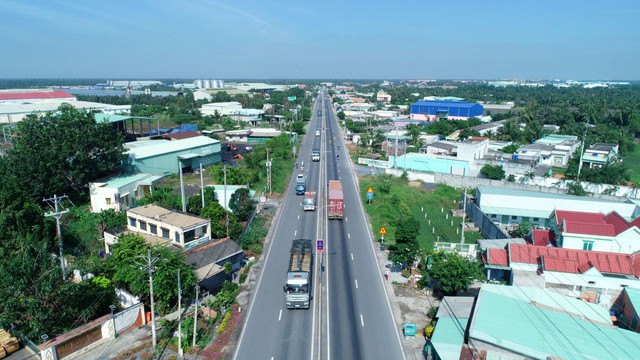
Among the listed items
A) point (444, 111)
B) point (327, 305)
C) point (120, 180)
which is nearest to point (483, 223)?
point (327, 305)

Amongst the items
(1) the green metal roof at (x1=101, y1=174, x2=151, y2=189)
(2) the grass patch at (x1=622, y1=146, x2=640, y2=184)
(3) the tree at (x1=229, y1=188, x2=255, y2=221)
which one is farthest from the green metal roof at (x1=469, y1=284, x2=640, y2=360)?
(2) the grass patch at (x1=622, y1=146, x2=640, y2=184)

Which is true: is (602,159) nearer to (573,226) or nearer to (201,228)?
(573,226)

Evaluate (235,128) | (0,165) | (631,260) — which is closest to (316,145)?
(235,128)

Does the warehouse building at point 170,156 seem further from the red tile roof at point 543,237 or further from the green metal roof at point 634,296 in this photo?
the green metal roof at point 634,296

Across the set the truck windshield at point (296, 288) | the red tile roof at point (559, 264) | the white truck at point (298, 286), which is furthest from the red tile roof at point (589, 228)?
the truck windshield at point (296, 288)

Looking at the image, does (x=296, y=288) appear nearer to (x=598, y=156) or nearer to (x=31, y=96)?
(x=598, y=156)

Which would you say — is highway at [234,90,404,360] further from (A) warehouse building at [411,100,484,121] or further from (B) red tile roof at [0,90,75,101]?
(B) red tile roof at [0,90,75,101]
